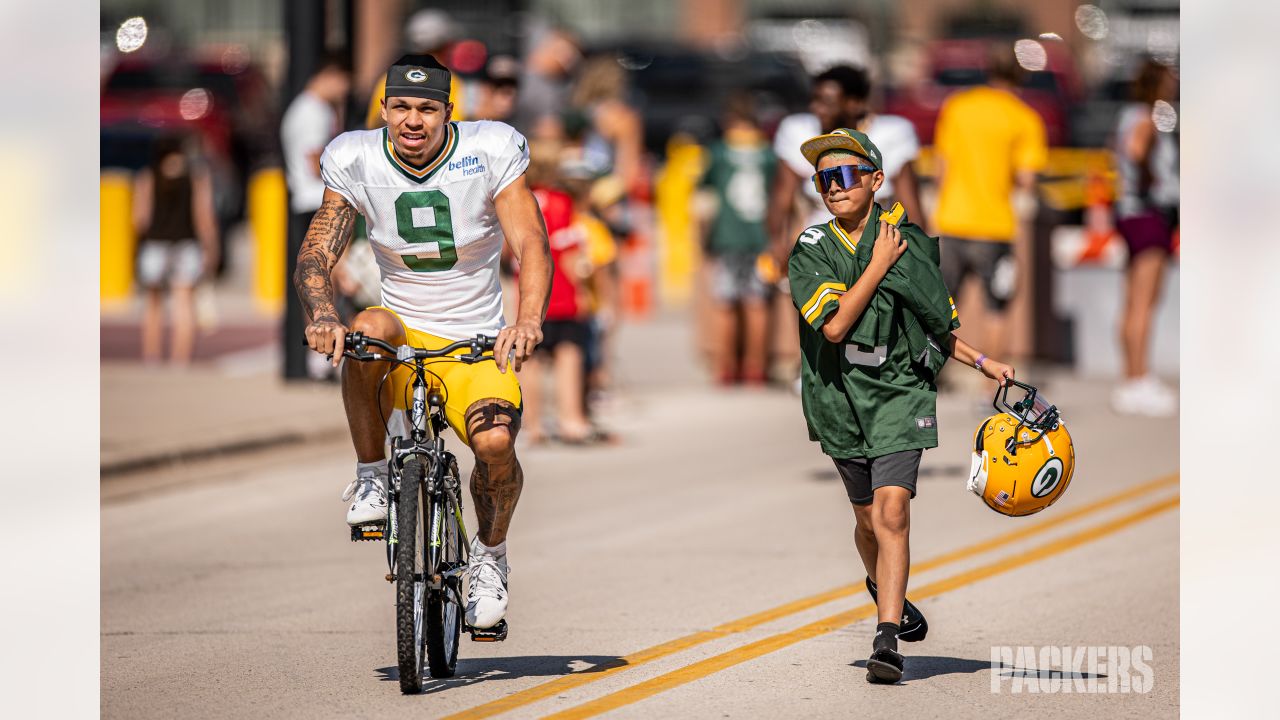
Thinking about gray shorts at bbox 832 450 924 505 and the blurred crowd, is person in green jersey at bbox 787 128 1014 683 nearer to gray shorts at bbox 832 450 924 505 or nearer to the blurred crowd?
gray shorts at bbox 832 450 924 505

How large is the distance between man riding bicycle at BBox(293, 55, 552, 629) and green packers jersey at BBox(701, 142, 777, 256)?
872cm

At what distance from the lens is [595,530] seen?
35.2 ft

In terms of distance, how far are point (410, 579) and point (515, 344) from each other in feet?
2.53

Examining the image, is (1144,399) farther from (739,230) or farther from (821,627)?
(821,627)

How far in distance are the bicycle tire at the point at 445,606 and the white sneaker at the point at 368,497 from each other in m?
0.23

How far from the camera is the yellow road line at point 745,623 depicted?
22.7 ft

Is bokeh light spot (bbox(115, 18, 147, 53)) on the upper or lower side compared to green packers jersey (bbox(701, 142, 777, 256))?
upper

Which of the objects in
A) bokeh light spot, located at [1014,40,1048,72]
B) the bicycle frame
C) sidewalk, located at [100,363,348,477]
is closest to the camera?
the bicycle frame

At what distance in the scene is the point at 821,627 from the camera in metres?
8.26

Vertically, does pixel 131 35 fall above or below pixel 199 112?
above

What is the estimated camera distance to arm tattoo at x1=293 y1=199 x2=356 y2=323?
6934mm

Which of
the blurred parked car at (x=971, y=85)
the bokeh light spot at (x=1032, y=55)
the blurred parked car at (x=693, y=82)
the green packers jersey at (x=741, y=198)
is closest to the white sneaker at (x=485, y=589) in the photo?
the green packers jersey at (x=741, y=198)

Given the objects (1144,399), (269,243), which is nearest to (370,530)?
(1144,399)

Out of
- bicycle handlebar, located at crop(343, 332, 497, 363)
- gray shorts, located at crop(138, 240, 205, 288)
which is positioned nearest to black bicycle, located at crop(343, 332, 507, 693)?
bicycle handlebar, located at crop(343, 332, 497, 363)
